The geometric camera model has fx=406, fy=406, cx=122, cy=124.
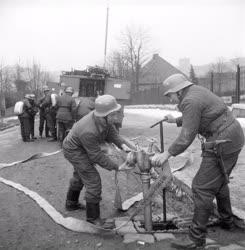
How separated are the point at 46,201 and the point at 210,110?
3073mm

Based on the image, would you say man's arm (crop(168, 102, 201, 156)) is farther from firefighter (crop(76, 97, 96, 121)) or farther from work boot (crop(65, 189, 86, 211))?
firefighter (crop(76, 97, 96, 121))

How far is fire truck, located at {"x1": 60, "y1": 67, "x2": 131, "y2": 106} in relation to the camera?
51.8 feet

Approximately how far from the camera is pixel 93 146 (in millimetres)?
4785

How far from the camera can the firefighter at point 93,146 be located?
479cm

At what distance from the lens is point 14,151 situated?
11.9 m

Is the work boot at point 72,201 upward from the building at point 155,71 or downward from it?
downward

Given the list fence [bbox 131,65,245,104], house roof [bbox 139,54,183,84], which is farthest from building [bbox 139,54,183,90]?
fence [bbox 131,65,245,104]

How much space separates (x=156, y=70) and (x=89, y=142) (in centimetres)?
5491

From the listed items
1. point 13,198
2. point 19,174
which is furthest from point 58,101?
point 13,198

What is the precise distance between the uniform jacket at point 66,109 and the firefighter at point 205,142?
8613 mm

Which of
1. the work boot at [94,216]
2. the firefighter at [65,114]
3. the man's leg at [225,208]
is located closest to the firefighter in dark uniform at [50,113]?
the firefighter at [65,114]

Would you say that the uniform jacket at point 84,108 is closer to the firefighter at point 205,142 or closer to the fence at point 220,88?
the fence at point 220,88

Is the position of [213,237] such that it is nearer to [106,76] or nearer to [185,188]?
[185,188]

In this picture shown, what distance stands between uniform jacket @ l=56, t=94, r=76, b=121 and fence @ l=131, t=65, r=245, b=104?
305 inches
